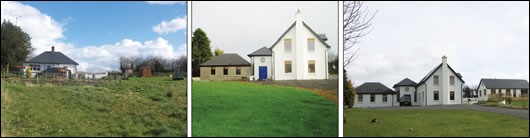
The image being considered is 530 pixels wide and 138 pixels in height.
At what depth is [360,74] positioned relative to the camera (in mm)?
5492

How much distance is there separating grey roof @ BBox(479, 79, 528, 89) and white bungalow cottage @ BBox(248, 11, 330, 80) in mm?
2247

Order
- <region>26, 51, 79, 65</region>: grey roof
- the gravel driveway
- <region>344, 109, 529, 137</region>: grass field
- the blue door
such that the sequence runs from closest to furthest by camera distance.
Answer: <region>344, 109, 529, 137</region>: grass field, the gravel driveway, the blue door, <region>26, 51, 79, 65</region>: grey roof

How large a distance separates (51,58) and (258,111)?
9.77ft

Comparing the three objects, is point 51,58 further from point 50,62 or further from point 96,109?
point 96,109

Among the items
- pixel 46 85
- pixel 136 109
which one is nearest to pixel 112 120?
pixel 136 109

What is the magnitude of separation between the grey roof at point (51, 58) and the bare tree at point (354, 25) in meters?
3.90

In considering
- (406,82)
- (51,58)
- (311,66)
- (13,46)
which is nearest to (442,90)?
(406,82)

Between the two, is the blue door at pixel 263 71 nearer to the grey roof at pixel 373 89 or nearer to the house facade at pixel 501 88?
the grey roof at pixel 373 89

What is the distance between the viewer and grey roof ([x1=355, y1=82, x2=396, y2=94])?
5469 mm

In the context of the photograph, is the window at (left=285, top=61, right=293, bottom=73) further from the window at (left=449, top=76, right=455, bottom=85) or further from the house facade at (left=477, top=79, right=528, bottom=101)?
the house facade at (left=477, top=79, right=528, bottom=101)

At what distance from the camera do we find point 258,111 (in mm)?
5359

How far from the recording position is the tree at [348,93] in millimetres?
5504

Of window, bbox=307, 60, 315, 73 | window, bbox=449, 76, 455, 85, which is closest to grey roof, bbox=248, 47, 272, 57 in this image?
window, bbox=307, 60, 315, 73

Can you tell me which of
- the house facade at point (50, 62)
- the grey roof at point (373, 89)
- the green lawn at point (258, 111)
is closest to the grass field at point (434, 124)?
the grey roof at point (373, 89)
